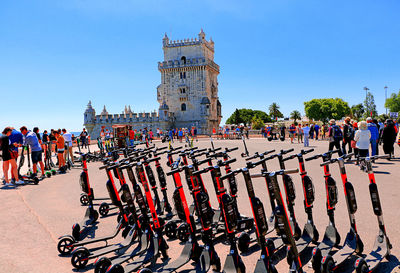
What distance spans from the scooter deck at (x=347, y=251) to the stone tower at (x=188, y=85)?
2200 inches

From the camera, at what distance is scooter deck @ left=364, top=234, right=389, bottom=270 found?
3787 mm

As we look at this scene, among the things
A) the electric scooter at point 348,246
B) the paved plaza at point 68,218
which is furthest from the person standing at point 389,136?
the electric scooter at point 348,246

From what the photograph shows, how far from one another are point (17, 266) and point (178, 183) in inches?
102

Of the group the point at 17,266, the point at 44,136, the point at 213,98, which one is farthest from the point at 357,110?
the point at 17,266

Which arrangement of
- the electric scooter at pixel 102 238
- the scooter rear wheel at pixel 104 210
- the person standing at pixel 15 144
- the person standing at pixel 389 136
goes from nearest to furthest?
1. the electric scooter at pixel 102 238
2. the scooter rear wheel at pixel 104 210
3. the person standing at pixel 15 144
4. the person standing at pixel 389 136

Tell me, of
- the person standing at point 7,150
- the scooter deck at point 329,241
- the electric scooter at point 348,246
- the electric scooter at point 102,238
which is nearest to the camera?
the electric scooter at point 348,246

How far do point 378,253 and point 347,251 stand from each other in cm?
37

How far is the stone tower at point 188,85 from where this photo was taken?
60562 mm

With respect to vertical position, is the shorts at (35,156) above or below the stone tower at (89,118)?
below

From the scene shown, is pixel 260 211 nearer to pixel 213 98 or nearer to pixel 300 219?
pixel 300 219

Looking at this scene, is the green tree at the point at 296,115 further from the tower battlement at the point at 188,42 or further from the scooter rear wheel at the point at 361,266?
the scooter rear wheel at the point at 361,266

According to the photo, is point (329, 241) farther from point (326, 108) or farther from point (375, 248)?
point (326, 108)

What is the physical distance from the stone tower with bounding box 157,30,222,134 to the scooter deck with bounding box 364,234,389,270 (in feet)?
184

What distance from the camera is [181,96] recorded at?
6203 cm
